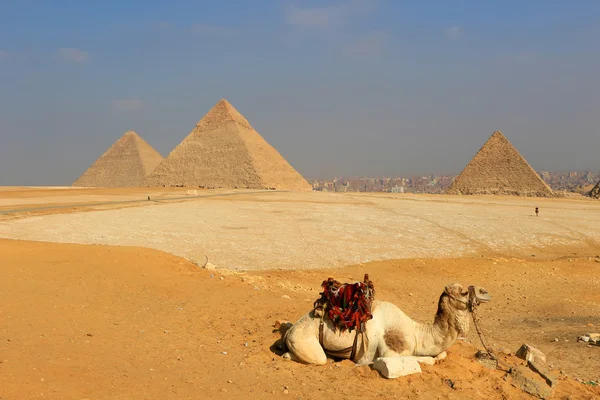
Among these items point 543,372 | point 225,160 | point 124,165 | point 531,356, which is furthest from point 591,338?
point 124,165

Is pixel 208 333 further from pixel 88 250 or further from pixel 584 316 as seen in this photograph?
pixel 584 316

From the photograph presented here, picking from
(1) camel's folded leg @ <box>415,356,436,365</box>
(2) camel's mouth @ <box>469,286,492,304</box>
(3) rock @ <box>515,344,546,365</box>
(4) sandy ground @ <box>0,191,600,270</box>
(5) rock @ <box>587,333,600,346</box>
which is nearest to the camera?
(2) camel's mouth @ <box>469,286,492,304</box>

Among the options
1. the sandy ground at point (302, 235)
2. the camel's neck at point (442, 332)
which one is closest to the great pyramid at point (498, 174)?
the sandy ground at point (302, 235)

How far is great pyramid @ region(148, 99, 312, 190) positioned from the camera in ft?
282

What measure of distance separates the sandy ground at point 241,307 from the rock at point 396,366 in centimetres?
9

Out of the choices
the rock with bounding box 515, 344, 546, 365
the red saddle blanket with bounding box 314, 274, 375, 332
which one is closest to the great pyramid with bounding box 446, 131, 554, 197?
the rock with bounding box 515, 344, 546, 365

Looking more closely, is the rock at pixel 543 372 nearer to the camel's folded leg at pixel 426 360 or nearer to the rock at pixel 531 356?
the rock at pixel 531 356

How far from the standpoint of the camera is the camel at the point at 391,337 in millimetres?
5105

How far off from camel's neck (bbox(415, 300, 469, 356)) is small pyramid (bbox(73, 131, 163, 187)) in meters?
103

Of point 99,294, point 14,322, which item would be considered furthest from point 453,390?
point 99,294

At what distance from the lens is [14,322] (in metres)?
5.89

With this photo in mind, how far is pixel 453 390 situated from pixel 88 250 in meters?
8.55

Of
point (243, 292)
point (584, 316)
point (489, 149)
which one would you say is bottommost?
point (584, 316)

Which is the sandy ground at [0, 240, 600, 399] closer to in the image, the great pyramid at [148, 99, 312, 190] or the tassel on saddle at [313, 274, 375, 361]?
the tassel on saddle at [313, 274, 375, 361]
